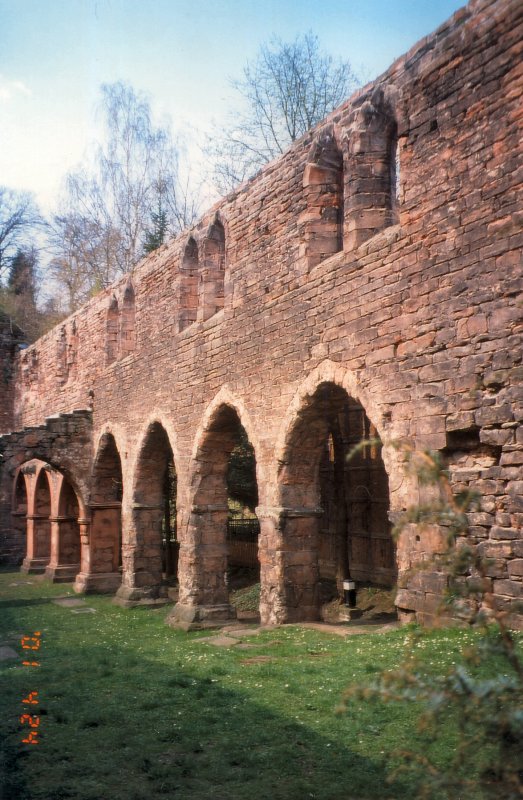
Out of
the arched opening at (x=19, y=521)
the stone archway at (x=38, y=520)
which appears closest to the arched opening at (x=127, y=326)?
the stone archway at (x=38, y=520)

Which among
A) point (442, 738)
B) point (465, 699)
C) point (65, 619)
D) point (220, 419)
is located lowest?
point (65, 619)

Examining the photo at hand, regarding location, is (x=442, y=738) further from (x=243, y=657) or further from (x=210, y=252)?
(x=210, y=252)

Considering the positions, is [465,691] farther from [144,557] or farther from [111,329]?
[111,329]

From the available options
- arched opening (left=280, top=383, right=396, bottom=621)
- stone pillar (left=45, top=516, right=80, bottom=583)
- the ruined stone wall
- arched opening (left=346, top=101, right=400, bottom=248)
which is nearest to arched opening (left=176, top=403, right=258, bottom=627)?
arched opening (left=280, top=383, right=396, bottom=621)

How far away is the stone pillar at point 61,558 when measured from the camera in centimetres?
1858

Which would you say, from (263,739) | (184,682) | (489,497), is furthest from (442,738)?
(184,682)

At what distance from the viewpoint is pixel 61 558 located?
18.8 metres

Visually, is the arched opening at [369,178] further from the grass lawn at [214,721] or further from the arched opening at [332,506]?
the grass lawn at [214,721]

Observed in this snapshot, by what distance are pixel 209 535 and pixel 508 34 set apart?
26.2 ft

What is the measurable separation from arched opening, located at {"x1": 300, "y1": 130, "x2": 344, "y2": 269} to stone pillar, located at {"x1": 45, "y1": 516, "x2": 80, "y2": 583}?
12456 millimetres

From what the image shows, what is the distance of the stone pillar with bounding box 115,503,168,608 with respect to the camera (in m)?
14.1

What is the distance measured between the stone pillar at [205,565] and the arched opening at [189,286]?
325 centimetres

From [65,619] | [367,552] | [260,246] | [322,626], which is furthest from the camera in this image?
[367,552]

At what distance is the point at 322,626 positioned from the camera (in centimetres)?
883
